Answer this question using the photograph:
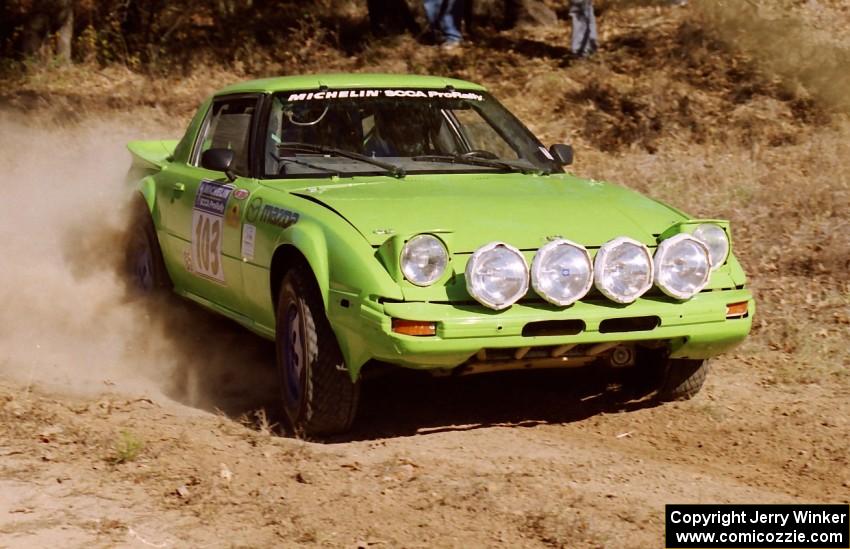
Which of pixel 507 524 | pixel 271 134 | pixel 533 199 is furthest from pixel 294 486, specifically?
pixel 271 134

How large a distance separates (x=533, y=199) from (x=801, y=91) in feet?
30.5

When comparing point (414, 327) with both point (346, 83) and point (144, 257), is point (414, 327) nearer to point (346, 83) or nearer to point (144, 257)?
point (346, 83)

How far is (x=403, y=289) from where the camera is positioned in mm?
5641

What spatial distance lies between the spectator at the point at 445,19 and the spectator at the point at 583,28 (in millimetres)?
1837

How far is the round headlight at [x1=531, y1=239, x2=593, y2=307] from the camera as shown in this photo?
571 centimetres

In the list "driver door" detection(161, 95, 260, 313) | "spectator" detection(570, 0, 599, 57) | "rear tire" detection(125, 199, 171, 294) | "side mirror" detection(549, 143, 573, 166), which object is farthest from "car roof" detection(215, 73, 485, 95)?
"spectator" detection(570, 0, 599, 57)

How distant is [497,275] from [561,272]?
0.96 feet

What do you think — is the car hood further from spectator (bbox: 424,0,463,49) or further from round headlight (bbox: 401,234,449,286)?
spectator (bbox: 424,0,463,49)

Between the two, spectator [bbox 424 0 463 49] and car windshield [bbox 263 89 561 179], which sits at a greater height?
car windshield [bbox 263 89 561 179]

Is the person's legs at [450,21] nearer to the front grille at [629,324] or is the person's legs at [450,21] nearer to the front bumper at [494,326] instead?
the front bumper at [494,326]

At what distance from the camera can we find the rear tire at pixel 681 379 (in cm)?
677

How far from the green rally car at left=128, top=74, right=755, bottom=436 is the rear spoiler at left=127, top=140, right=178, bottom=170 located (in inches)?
38.0

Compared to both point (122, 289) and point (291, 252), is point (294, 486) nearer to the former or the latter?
point (291, 252)

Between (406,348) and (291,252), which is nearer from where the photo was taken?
(406,348)
